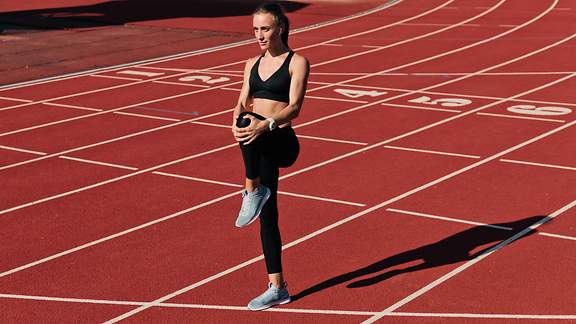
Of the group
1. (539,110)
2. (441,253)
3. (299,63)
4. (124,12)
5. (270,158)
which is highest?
(299,63)

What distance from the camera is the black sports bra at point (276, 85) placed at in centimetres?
670

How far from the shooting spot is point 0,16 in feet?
99.3

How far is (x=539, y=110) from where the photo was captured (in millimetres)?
14883

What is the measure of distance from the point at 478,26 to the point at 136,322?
Answer: 20246mm

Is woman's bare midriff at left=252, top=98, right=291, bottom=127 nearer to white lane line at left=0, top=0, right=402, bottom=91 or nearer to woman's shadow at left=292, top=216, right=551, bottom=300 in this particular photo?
woman's shadow at left=292, top=216, right=551, bottom=300

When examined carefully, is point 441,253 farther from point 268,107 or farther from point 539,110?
point 539,110

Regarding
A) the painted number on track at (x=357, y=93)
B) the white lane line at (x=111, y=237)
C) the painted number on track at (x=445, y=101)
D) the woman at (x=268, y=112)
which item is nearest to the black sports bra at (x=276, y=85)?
the woman at (x=268, y=112)

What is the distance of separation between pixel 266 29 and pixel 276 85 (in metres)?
0.40

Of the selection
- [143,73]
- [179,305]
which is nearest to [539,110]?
[143,73]

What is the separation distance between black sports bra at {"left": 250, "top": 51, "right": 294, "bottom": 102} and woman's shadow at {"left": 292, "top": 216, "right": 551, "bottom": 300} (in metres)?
1.76

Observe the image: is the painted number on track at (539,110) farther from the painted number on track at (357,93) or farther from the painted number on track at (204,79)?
the painted number on track at (204,79)

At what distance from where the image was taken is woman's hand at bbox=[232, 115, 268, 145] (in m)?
6.34

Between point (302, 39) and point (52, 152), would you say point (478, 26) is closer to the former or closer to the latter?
point (302, 39)

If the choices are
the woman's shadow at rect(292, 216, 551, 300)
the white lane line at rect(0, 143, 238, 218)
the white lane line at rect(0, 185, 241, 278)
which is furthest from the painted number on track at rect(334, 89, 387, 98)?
the woman's shadow at rect(292, 216, 551, 300)
